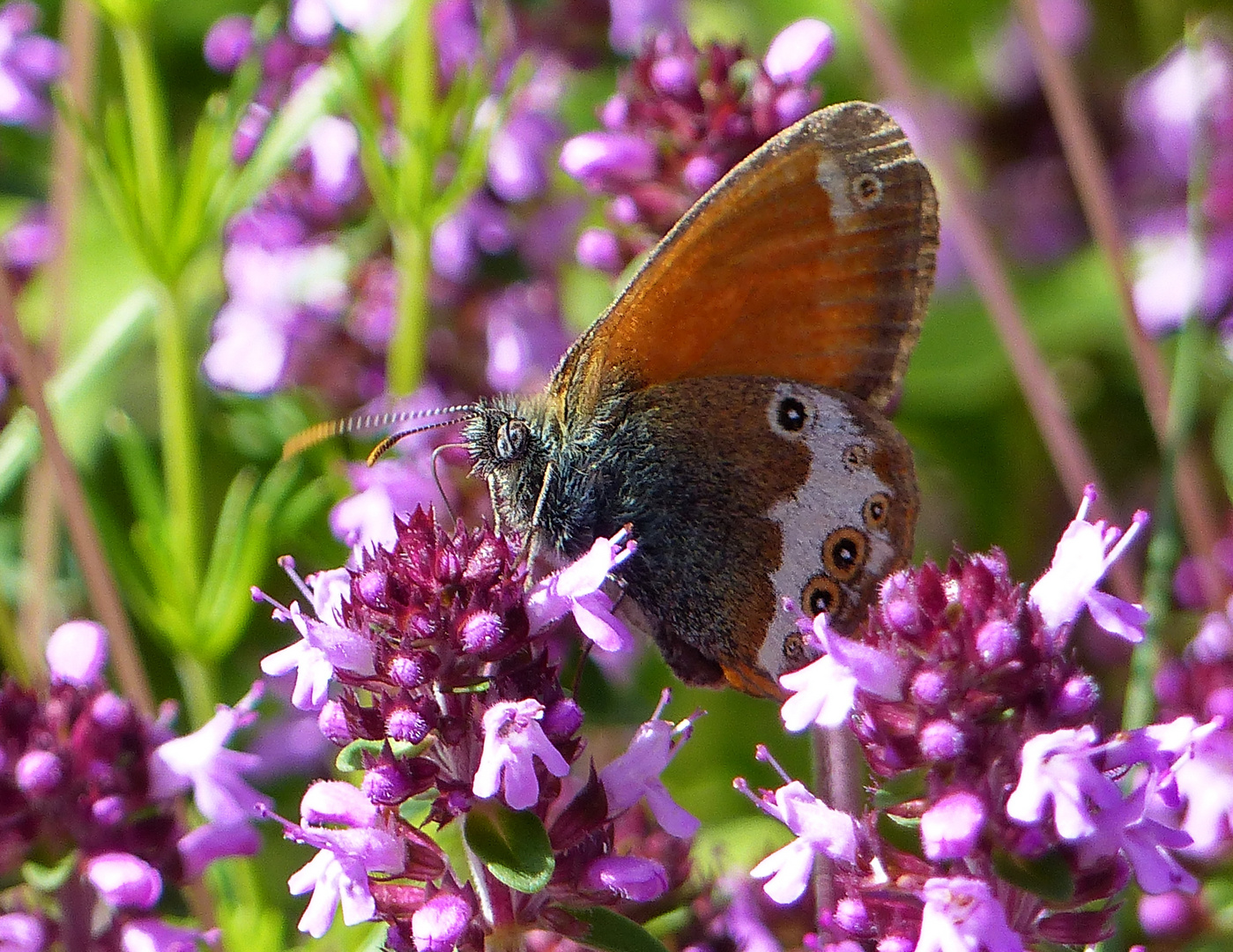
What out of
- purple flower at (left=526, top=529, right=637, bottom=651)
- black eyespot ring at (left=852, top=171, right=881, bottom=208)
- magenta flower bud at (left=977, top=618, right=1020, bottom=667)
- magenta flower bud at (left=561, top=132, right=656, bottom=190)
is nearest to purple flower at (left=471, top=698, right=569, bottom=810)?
purple flower at (left=526, top=529, right=637, bottom=651)

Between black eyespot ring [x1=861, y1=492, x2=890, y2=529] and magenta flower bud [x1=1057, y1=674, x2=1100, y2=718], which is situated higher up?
black eyespot ring [x1=861, y1=492, x2=890, y2=529]

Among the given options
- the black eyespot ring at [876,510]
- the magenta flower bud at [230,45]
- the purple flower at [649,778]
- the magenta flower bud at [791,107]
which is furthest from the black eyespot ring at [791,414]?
the magenta flower bud at [230,45]

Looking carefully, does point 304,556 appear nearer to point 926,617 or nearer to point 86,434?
point 86,434

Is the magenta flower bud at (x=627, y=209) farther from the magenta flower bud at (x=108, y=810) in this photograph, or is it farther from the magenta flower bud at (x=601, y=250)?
the magenta flower bud at (x=108, y=810)

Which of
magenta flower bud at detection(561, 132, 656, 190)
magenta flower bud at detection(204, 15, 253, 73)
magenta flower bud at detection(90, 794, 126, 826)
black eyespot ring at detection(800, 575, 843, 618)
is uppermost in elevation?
magenta flower bud at detection(204, 15, 253, 73)

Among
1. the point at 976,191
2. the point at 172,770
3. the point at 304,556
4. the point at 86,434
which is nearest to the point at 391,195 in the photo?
the point at 304,556

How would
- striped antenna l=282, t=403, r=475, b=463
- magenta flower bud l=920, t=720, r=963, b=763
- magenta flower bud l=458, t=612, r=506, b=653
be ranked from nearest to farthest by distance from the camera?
magenta flower bud l=920, t=720, r=963, b=763, magenta flower bud l=458, t=612, r=506, b=653, striped antenna l=282, t=403, r=475, b=463

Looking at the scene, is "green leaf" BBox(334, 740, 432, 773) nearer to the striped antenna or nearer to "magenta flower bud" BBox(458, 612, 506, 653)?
"magenta flower bud" BBox(458, 612, 506, 653)

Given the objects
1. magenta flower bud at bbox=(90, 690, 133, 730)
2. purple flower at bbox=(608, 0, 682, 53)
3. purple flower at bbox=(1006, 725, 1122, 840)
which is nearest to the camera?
purple flower at bbox=(1006, 725, 1122, 840)
